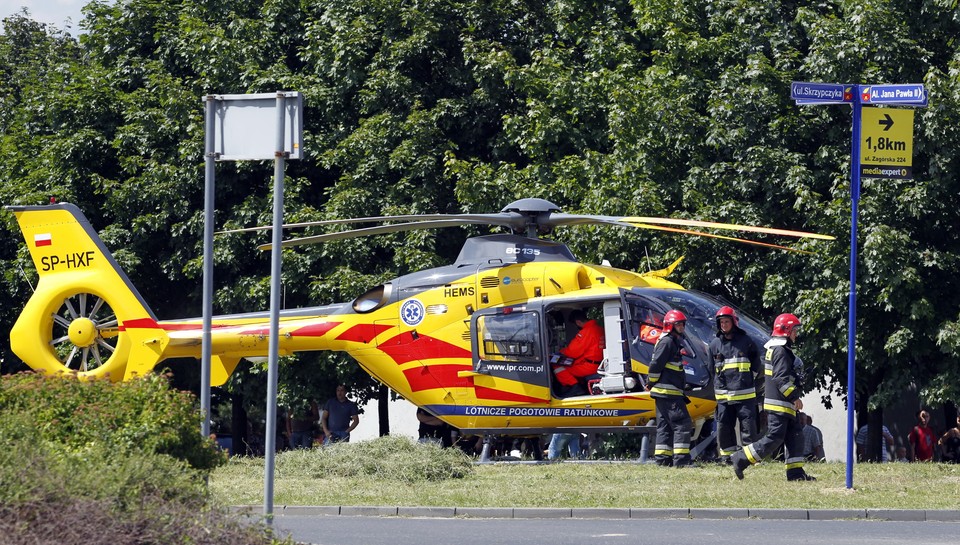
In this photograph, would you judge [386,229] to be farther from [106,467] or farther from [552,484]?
[106,467]

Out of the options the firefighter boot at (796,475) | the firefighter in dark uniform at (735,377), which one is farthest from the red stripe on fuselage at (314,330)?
the firefighter boot at (796,475)

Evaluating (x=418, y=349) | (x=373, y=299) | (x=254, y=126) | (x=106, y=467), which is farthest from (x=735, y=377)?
(x=106, y=467)

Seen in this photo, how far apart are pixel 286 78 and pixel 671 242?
26.5 ft

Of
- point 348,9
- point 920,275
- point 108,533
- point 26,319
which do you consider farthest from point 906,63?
point 108,533

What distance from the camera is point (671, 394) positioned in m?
16.3

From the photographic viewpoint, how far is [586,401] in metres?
17.8

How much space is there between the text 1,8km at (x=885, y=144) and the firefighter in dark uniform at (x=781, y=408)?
198 cm

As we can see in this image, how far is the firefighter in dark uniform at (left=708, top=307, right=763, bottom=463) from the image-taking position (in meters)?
15.2

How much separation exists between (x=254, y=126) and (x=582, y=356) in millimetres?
9076

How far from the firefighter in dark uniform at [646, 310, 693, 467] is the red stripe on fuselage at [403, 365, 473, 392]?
3052 millimetres

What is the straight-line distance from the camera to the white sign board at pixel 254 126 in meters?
9.53

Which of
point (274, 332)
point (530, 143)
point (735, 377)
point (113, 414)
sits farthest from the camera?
point (530, 143)

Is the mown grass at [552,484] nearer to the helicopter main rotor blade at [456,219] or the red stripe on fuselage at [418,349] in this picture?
the red stripe on fuselage at [418,349]

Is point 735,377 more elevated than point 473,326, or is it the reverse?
point 473,326
